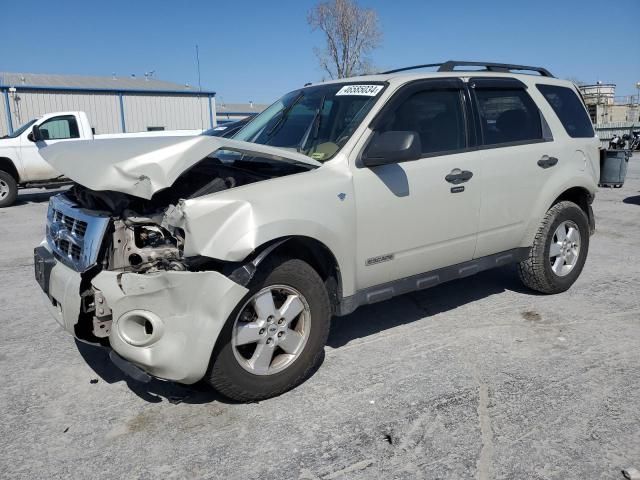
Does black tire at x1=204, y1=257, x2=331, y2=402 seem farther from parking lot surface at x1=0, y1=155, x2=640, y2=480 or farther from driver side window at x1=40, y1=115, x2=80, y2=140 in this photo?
driver side window at x1=40, y1=115, x2=80, y2=140

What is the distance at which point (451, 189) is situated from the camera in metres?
4.04

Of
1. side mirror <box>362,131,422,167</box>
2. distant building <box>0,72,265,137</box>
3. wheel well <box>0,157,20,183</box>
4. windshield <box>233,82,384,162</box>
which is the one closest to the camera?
side mirror <box>362,131,422,167</box>

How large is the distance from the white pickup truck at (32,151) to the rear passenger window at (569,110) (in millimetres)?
9373

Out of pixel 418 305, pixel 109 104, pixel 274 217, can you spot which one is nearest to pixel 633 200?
pixel 418 305

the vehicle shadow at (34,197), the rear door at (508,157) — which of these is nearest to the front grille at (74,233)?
the rear door at (508,157)

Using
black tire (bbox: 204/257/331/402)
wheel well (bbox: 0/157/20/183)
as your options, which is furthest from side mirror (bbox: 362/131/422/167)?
wheel well (bbox: 0/157/20/183)

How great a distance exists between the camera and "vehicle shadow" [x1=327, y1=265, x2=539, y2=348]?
441 centimetres

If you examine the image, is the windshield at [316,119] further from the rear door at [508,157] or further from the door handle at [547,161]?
the door handle at [547,161]

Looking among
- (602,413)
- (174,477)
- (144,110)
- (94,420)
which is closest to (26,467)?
(94,420)

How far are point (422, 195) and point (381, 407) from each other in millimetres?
1489

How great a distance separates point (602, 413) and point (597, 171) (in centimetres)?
302

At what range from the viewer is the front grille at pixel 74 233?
301cm

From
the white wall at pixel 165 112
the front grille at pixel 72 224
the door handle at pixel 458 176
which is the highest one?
the white wall at pixel 165 112

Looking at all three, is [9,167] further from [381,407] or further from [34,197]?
[381,407]
